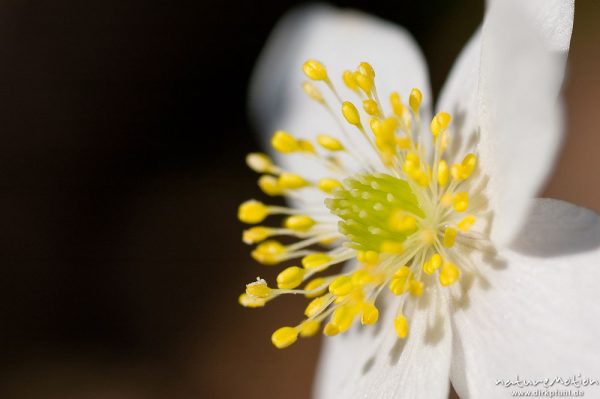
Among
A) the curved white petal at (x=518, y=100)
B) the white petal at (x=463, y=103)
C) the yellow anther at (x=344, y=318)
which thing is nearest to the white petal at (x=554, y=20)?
the curved white petal at (x=518, y=100)

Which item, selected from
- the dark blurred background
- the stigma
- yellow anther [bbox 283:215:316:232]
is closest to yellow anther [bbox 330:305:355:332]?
the stigma

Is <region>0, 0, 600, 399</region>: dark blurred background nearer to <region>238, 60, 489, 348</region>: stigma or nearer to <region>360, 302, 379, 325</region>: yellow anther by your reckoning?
<region>238, 60, 489, 348</region>: stigma

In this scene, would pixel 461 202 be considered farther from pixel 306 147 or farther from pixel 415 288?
pixel 306 147

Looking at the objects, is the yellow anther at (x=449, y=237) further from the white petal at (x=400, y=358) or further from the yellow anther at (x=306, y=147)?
the yellow anther at (x=306, y=147)

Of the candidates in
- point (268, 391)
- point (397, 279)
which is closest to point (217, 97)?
point (268, 391)

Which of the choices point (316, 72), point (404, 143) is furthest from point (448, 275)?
point (316, 72)

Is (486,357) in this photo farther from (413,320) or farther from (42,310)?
(42,310)

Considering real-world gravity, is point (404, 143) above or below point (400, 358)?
above
